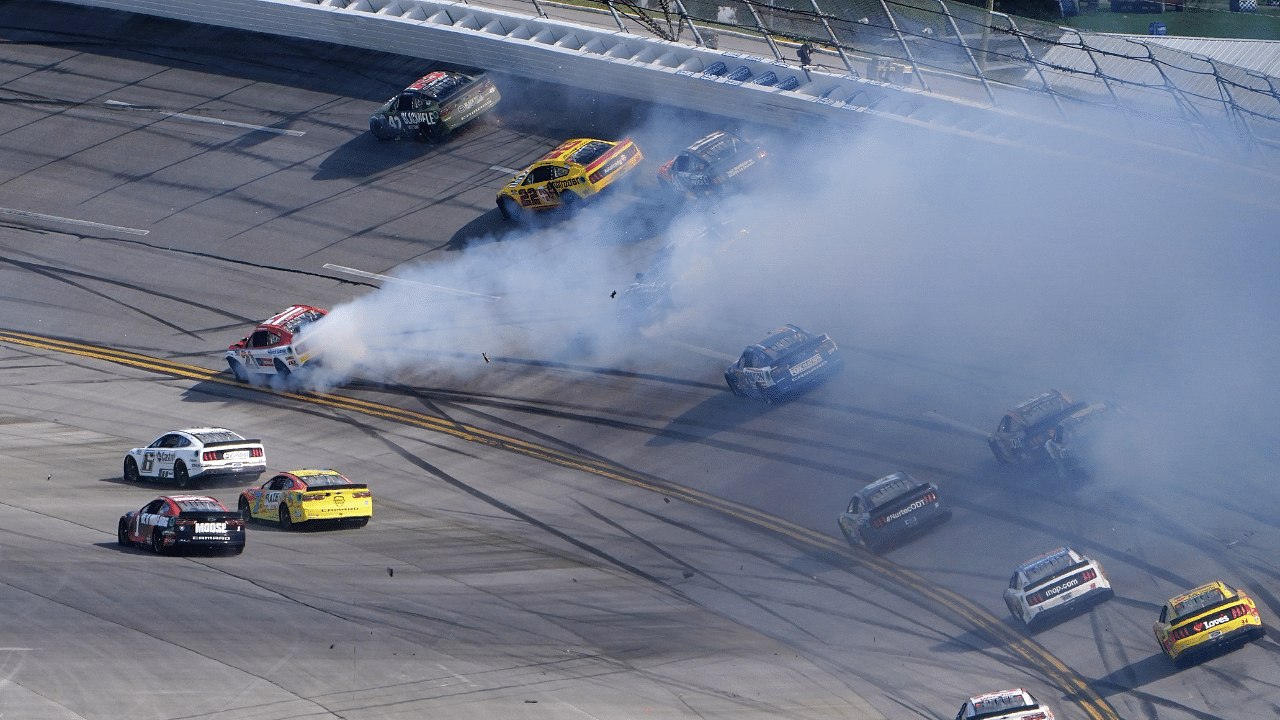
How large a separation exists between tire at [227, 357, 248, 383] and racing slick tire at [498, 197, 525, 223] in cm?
781

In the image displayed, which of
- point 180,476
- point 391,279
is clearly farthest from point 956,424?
point 180,476

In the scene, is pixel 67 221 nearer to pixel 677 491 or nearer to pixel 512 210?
pixel 512 210

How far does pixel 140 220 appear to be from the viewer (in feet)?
121

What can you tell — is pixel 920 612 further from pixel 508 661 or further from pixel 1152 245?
pixel 1152 245

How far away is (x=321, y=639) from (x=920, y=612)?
9.19m

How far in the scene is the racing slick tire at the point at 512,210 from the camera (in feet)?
112

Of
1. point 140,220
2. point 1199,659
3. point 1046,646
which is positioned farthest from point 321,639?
point 140,220

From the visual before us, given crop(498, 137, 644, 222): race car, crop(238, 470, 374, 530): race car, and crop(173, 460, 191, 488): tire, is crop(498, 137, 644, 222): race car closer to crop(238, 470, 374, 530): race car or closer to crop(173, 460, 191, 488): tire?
crop(173, 460, 191, 488): tire

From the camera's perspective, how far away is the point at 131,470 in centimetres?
2675

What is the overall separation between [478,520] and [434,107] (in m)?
16.3

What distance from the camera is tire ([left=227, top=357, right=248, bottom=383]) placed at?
30719 mm

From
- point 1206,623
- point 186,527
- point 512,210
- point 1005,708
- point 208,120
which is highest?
point 208,120

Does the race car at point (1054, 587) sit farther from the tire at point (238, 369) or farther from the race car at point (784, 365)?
the tire at point (238, 369)

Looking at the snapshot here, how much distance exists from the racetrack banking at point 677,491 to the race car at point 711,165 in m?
8.72
